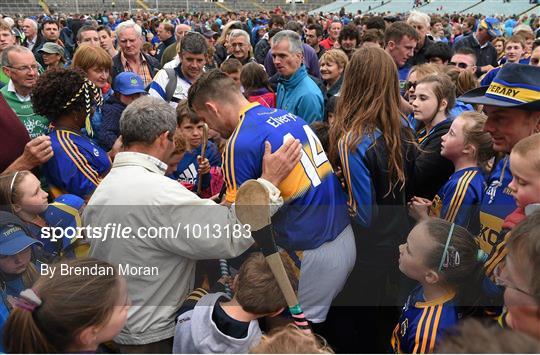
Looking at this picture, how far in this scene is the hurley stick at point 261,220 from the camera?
2.07 meters

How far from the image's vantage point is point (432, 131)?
3.32 meters

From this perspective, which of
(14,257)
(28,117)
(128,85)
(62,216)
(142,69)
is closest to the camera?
(14,257)

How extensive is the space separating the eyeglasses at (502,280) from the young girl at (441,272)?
171 millimetres

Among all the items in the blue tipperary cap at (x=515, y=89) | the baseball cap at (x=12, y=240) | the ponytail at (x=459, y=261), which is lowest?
the baseball cap at (x=12, y=240)

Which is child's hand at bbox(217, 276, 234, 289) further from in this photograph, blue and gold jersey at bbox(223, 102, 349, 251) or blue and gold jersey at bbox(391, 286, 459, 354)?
blue and gold jersey at bbox(391, 286, 459, 354)

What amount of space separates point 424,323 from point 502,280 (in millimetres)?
422

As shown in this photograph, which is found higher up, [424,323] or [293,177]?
[293,177]

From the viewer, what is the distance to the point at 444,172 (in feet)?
10.2

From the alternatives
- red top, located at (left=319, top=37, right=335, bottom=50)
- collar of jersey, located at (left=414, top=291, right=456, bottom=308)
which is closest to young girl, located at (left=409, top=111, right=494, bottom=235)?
collar of jersey, located at (left=414, top=291, right=456, bottom=308)

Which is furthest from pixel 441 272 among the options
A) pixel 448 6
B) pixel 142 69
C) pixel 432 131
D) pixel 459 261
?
pixel 448 6

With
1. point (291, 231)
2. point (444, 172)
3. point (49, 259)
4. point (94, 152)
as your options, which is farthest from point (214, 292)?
point (444, 172)

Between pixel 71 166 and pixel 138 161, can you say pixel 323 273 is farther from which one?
pixel 71 166

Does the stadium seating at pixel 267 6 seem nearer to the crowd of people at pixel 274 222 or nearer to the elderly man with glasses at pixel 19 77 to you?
the elderly man with glasses at pixel 19 77

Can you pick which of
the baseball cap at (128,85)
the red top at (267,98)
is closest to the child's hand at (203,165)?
the baseball cap at (128,85)
